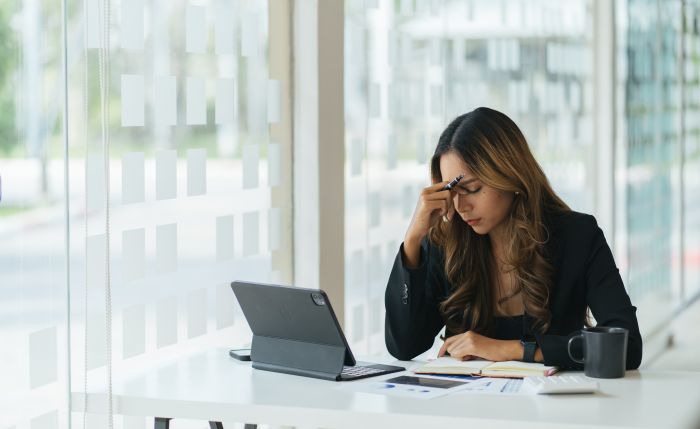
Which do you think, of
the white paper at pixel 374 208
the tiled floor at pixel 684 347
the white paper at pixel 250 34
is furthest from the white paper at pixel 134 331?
the tiled floor at pixel 684 347

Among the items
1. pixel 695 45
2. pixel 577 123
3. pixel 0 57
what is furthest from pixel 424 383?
pixel 695 45

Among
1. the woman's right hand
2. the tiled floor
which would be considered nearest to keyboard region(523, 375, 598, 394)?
the woman's right hand

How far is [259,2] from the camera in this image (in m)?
2.94

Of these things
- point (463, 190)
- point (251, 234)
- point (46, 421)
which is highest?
point (463, 190)

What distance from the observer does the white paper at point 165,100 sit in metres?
2.52

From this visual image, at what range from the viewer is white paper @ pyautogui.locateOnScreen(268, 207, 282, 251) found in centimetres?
302

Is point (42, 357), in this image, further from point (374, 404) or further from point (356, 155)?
point (356, 155)

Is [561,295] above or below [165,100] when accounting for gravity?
below

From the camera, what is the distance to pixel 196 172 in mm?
2680

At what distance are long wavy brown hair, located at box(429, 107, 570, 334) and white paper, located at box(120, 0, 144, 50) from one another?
2.40 ft

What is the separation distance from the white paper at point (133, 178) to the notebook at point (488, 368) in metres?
0.75

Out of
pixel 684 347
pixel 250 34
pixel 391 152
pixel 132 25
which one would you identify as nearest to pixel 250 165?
pixel 250 34

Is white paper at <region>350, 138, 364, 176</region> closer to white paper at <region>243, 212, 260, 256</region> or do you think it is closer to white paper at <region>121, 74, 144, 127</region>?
white paper at <region>243, 212, 260, 256</region>

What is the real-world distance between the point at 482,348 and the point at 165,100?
0.93m
